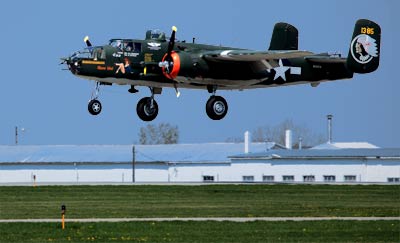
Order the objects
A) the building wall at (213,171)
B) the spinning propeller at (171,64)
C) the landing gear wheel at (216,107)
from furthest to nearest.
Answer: the building wall at (213,171) < the landing gear wheel at (216,107) < the spinning propeller at (171,64)

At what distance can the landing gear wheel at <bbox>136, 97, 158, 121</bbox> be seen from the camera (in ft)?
217

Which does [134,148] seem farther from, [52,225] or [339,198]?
[52,225]

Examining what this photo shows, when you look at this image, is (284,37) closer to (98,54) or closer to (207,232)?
(98,54)

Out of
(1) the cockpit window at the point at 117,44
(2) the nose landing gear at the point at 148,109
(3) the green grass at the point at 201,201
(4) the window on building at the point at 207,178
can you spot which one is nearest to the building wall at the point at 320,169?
(4) the window on building at the point at 207,178

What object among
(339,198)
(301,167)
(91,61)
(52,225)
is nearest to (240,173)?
(301,167)

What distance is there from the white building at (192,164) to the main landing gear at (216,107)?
64.6m

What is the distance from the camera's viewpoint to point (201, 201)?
77.1 m

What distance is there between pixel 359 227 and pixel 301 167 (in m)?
83.4

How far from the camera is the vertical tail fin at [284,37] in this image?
69500mm

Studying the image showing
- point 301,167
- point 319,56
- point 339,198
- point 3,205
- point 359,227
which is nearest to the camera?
point 359,227

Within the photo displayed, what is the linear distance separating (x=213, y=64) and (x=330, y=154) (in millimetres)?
71244

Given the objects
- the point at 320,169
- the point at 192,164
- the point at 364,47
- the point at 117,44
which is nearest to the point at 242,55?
the point at 117,44

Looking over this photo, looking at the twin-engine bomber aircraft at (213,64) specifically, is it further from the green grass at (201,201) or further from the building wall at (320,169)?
the building wall at (320,169)

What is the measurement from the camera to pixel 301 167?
135 m
